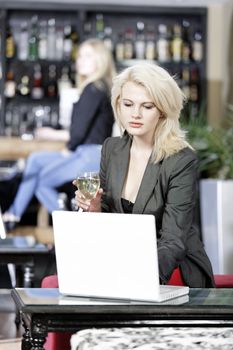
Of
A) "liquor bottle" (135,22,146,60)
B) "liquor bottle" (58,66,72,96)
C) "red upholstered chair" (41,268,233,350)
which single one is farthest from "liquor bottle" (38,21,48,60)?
"red upholstered chair" (41,268,233,350)

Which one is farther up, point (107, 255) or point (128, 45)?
point (128, 45)

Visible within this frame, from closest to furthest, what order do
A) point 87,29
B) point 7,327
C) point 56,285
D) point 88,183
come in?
point 88,183, point 56,285, point 7,327, point 87,29

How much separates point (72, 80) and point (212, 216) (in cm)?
385

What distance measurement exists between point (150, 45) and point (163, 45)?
0.14 meters

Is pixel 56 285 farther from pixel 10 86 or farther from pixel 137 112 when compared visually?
pixel 10 86

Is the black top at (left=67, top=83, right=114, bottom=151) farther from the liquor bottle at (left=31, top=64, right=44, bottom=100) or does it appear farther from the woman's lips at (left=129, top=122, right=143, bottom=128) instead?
the liquor bottle at (left=31, top=64, right=44, bottom=100)

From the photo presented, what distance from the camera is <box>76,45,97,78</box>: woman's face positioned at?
596 cm

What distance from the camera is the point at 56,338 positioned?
2951 millimetres

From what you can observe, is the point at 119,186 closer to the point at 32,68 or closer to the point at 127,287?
the point at 127,287

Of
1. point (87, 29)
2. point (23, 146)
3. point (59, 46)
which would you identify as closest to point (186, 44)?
point (87, 29)

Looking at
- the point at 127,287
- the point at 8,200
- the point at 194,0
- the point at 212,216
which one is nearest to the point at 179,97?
the point at 127,287

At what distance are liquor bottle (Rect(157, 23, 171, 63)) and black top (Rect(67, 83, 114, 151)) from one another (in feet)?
11.4

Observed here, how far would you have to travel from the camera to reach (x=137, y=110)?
3055 millimetres

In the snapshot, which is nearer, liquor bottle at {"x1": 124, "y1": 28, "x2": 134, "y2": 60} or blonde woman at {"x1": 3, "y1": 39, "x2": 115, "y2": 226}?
blonde woman at {"x1": 3, "y1": 39, "x2": 115, "y2": 226}
